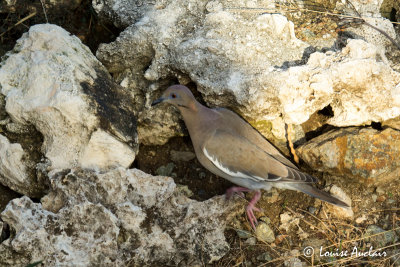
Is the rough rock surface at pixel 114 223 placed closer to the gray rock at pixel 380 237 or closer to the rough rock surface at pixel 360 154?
the rough rock surface at pixel 360 154

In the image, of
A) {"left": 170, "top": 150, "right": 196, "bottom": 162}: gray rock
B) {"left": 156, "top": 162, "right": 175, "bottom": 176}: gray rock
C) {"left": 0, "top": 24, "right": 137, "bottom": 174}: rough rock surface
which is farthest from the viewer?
{"left": 170, "top": 150, "right": 196, "bottom": 162}: gray rock

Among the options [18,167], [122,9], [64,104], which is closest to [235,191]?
[64,104]

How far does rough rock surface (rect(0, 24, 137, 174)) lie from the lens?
143 inches

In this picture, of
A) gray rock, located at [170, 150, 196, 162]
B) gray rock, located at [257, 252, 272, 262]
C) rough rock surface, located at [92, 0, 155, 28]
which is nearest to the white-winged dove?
gray rock, located at [257, 252, 272, 262]

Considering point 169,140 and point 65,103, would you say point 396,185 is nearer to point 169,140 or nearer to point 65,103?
point 169,140

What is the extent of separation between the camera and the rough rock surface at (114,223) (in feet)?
10.8

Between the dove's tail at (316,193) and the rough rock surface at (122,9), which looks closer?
the dove's tail at (316,193)

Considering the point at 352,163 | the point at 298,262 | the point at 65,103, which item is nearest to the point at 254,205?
the point at 298,262

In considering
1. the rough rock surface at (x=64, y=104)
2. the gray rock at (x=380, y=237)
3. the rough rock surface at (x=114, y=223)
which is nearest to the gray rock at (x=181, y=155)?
the rough rock surface at (x=64, y=104)

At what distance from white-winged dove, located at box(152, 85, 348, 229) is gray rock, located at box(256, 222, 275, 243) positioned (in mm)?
63

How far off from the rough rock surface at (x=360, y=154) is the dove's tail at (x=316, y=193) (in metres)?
0.23

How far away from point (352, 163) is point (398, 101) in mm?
636

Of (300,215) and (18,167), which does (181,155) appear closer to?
(300,215)

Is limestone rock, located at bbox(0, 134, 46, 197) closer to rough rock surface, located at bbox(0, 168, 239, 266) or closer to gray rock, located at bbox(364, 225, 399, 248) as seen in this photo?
rough rock surface, located at bbox(0, 168, 239, 266)
